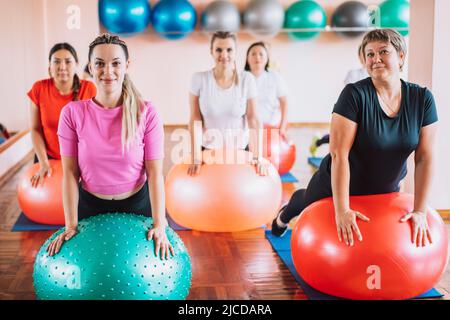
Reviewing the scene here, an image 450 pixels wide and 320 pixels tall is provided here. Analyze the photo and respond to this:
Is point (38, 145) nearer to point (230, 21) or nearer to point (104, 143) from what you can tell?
point (104, 143)

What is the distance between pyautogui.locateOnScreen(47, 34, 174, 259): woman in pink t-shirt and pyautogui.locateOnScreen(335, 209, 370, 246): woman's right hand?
64 centimetres

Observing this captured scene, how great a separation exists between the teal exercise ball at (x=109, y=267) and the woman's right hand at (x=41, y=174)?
1.27 meters

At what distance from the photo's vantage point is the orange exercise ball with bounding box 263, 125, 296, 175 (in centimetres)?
441

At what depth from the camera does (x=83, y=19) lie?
617 cm

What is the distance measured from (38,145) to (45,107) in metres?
0.21

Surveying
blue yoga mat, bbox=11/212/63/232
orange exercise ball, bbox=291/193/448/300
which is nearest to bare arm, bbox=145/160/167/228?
orange exercise ball, bbox=291/193/448/300

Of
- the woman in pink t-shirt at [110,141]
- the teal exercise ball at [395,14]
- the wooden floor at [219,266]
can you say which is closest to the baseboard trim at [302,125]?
the teal exercise ball at [395,14]

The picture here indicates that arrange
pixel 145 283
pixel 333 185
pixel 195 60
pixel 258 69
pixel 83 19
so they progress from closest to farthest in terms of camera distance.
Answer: pixel 145 283 → pixel 333 185 → pixel 258 69 → pixel 83 19 → pixel 195 60

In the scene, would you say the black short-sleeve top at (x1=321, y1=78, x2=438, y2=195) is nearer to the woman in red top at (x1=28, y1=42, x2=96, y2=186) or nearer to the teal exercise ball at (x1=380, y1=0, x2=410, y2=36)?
the woman in red top at (x1=28, y1=42, x2=96, y2=186)

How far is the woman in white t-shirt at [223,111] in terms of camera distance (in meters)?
3.24

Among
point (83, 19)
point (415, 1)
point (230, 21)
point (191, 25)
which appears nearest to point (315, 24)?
point (230, 21)

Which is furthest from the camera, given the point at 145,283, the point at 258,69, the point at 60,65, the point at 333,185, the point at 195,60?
the point at 195,60

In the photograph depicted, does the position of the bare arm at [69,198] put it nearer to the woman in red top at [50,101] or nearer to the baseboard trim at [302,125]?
the woman in red top at [50,101]

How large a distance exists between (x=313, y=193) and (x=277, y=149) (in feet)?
6.30
